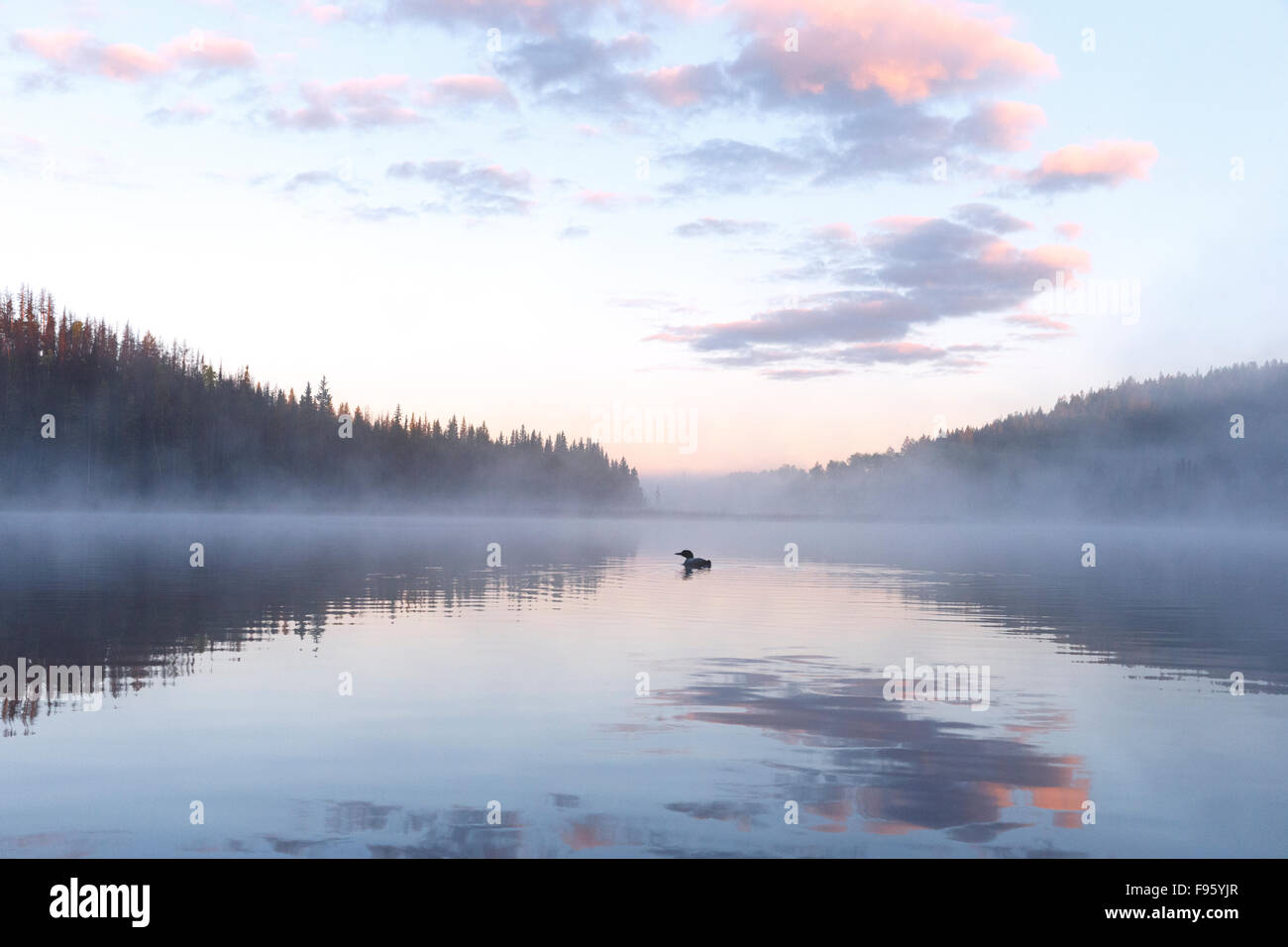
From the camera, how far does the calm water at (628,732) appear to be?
11789mm

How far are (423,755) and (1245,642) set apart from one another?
25030 millimetres

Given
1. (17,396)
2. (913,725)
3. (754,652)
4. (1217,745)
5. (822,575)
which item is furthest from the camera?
(17,396)

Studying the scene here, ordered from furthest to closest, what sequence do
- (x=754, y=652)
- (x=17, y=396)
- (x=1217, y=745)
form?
1. (x=17, y=396)
2. (x=754, y=652)
3. (x=1217, y=745)

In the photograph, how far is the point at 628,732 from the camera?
17.0m

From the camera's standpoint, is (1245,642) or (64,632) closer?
(64,632)

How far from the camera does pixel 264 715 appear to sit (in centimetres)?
1784

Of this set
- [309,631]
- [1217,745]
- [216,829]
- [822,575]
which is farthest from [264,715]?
[822,575]

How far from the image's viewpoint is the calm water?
11789 millimetres
